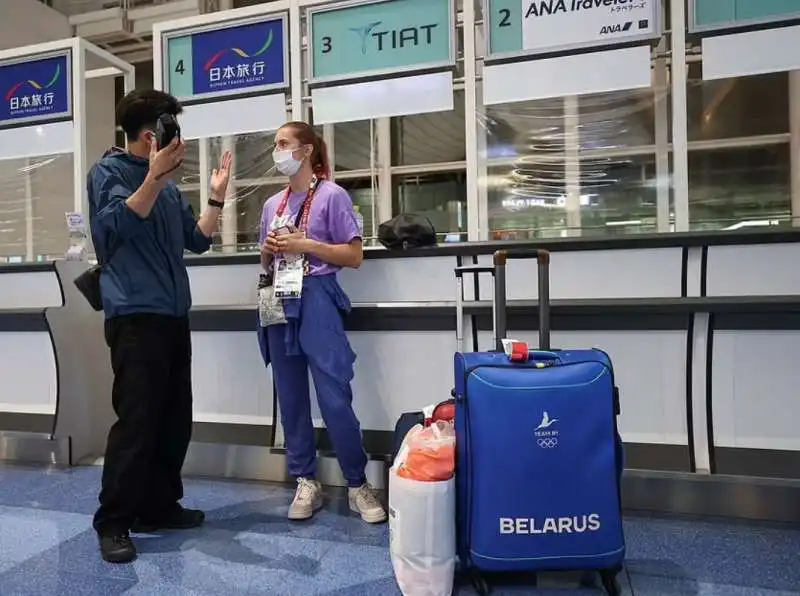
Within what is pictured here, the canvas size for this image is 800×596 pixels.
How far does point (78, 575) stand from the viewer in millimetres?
1709

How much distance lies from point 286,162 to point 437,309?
0.79 metres

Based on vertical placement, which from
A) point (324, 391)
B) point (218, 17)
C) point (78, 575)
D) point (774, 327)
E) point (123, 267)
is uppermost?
point (218, 17)

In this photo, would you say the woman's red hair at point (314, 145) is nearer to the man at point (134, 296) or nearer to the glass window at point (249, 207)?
the man at point (134, 296)

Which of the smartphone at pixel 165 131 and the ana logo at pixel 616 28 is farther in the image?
the ana logo at pixel 616 28

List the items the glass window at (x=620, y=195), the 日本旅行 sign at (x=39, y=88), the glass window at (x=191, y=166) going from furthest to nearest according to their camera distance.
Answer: the glass window at (x=191, y=166)
the glass window at (x=620, y=195)
the 日本旅行 sign at (x=39, y=88)

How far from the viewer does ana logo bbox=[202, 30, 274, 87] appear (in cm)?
347

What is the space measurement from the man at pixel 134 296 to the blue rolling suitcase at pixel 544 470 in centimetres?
104

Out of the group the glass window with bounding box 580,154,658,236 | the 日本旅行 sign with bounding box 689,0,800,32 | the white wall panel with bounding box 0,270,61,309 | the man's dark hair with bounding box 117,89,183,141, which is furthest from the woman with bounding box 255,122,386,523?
the glass window with bounding box 580,154,658,236

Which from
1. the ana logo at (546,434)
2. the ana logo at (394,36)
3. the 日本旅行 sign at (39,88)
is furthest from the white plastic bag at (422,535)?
the 日本旅行 sign at (39,88)

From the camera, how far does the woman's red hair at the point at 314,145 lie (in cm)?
210

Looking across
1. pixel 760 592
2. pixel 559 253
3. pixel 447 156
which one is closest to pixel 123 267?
pixel 559 253

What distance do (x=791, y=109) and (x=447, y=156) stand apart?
313 centimetres

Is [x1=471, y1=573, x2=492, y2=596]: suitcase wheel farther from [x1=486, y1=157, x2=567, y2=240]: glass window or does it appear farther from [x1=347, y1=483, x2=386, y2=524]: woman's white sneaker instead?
[x1=486, y1=157, x2=567, y2=240]: glass window

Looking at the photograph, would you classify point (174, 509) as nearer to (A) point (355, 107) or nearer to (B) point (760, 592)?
(B) point (760, 592)
